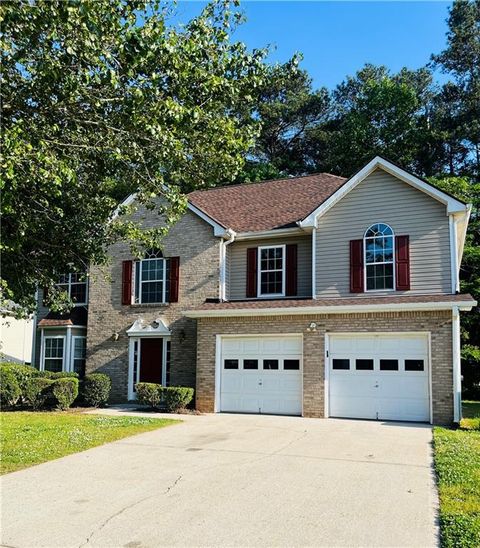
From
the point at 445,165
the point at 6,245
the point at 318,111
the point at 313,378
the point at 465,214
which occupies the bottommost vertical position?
the point at 313,378

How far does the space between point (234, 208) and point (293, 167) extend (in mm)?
22056

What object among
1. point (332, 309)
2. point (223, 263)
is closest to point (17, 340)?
A: point (223, 263)

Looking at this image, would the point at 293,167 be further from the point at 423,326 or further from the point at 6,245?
the point at 6,245

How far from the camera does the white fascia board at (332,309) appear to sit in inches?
572

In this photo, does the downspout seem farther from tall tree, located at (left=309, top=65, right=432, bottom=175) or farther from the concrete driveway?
tall tree, located at (left=309, top=65, right=432, bottom=175)

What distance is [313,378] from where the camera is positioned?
52.9 ft

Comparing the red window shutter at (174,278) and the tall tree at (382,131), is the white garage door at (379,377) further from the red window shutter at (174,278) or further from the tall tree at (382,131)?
the tall tree at (382,131)

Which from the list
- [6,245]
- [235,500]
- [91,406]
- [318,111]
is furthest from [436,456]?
[318,111]

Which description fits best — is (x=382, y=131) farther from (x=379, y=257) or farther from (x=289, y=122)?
(x=379, y=257)

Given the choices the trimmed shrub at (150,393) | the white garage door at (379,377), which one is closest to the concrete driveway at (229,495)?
the white garage door at (379,377)


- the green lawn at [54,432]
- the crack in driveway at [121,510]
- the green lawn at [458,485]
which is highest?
the green lawn at [458,485]

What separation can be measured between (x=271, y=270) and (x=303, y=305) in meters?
3.25

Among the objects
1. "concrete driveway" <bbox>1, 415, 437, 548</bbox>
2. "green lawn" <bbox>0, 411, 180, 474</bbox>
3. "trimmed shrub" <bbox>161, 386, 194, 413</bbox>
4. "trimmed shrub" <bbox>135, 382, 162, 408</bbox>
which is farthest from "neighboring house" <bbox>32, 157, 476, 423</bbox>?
"concrete driveway" <bbox>1, 415, 437, 548</bbox>

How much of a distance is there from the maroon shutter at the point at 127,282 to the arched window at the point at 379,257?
9.01 metres
